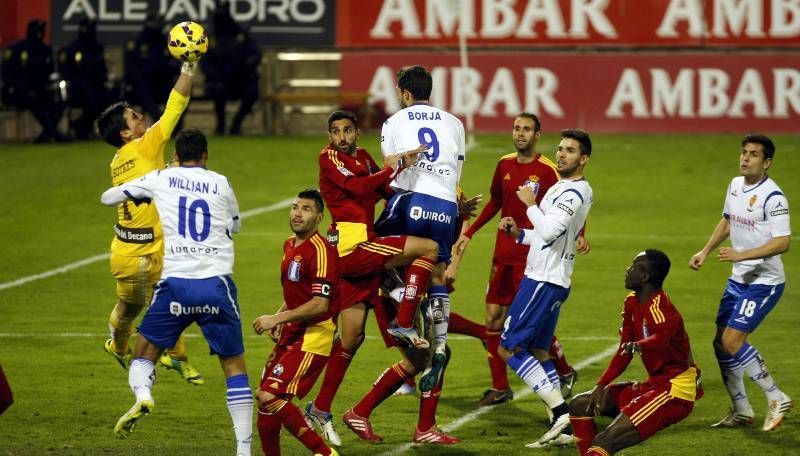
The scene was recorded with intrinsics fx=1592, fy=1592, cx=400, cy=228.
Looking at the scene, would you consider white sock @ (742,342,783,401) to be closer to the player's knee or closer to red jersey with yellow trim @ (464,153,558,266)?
the player's knee

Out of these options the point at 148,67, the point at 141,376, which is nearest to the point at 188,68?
the point at 141,376

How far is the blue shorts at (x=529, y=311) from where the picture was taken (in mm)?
11742

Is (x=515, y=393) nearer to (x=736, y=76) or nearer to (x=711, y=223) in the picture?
(x=711, y=223)

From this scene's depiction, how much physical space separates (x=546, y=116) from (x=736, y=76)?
4063 mm

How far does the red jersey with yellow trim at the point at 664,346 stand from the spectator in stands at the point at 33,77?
930 inches

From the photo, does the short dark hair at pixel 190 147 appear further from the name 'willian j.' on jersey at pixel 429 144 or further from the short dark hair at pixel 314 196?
the name 'willian j.' on jersey at pixel 429 144

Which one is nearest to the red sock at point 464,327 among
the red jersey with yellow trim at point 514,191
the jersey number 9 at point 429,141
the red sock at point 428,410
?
Result: the red jersey with yellow trim at point 514,191

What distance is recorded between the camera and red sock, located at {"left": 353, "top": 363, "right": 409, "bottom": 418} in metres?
12.2

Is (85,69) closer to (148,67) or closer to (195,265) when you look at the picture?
(148,67)

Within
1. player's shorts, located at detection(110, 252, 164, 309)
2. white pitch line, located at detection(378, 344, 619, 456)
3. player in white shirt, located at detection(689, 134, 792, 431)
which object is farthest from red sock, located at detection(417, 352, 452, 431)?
player's shorts, located at detection(110, 252, 164, 309)

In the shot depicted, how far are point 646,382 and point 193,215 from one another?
3.31 m

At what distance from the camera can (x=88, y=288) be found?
19875mm

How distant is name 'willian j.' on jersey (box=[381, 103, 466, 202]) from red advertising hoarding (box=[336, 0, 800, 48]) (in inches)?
→ 836

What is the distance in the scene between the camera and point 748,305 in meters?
12.4
